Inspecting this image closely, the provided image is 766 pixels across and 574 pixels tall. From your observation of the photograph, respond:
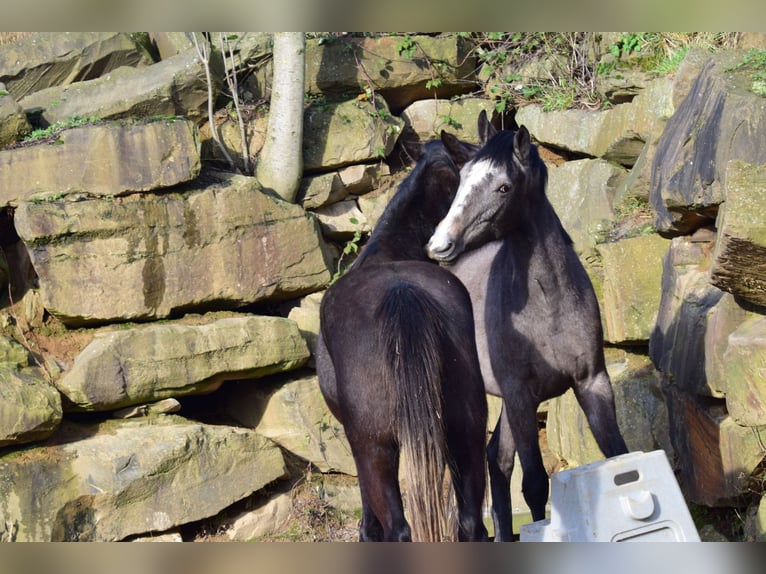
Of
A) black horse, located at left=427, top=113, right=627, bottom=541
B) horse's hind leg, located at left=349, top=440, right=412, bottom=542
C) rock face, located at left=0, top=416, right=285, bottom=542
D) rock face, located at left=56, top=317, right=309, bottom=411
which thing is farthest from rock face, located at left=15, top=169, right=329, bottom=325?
horse's hind leg, located at left=349, top=440, right=412, bottom=542

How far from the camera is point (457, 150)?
446 centimetres

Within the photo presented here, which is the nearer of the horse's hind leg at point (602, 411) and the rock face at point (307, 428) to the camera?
the horse's hind leg at point (602, 411)

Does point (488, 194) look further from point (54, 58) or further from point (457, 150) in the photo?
point (54, 58)

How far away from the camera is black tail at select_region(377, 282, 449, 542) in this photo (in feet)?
9.68

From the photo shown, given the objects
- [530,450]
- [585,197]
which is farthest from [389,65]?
[530,450]

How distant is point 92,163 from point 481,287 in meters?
4.22

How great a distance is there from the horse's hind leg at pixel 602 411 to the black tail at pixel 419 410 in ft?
5.52

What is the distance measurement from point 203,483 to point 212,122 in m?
3.84

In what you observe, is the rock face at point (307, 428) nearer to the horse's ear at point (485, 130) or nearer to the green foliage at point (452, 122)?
the green foliage at point (452, 122)

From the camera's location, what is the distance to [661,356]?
5.75m

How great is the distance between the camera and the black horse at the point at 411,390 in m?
2.97

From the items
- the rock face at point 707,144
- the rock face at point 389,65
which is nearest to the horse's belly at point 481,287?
the rock face at point 707,144

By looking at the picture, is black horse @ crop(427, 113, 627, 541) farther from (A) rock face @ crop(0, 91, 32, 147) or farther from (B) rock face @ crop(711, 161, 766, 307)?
(A) rock face @ crop(0, 91, 32, 147)

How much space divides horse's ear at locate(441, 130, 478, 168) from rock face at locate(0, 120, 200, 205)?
4112 millimetres
